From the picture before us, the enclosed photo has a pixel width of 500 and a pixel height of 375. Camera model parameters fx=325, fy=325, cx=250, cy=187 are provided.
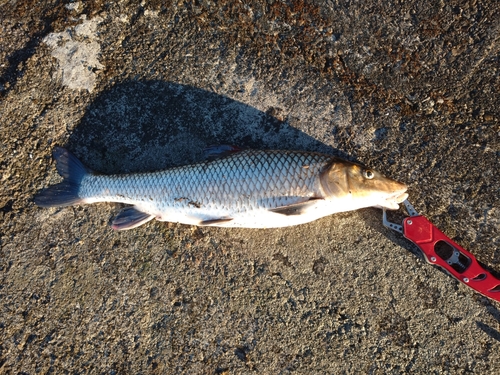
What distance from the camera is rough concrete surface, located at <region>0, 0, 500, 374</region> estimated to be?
2.86 meters

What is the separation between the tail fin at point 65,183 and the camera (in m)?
3.06

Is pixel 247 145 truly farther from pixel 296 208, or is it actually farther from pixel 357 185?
pixel 357 185

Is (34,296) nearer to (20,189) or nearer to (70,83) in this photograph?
(20,189)

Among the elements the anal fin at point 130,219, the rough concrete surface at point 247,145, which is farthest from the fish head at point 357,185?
the anal fin at point 130,219

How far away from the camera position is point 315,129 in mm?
3027

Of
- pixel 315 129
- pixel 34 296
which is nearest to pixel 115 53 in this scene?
pixel 315 129

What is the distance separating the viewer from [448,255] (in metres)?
2.91

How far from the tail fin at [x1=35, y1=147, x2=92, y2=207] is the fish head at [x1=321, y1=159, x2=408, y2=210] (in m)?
2.22

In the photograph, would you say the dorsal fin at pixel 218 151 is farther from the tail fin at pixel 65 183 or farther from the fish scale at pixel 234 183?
the tail fin at pixel 65 183

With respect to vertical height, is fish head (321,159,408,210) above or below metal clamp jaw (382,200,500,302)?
above

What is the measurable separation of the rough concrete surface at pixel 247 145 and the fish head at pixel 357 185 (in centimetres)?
29

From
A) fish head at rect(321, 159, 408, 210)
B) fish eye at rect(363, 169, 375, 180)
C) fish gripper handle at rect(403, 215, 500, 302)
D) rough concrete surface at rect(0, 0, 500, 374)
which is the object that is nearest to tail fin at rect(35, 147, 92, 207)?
rough concrete surface at rect(0, 0, 500, 374)

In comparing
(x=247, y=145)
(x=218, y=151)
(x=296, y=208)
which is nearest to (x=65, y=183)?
(x=218, y=151)

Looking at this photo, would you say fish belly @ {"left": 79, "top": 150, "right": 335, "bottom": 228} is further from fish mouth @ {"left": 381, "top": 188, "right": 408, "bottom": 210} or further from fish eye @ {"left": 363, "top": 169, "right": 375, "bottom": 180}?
fish mouth @ {"left": 381, "top": 188, "right": 408, "bottom": 210}
